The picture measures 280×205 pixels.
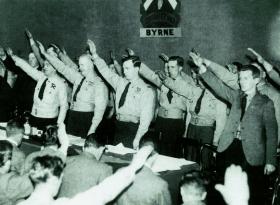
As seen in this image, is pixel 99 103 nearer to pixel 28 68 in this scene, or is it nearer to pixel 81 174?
pixel 28 68

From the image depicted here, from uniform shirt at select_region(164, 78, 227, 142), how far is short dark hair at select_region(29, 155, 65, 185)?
12.0 ft

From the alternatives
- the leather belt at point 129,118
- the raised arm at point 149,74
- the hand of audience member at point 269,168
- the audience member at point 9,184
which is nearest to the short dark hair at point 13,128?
the audience member at point 9,184

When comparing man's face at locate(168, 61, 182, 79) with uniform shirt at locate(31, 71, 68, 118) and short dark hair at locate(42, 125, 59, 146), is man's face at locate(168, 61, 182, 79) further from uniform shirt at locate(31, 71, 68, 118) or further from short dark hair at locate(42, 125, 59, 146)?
short dark hair at locate(42, 125, 59, 146)

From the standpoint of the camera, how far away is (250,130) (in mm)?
3889

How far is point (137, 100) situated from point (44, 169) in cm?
308

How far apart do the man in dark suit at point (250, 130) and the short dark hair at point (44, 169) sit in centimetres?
213

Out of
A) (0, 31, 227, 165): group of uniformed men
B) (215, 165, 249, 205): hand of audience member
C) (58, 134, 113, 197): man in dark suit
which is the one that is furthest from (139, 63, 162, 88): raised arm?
(215, 165, 249, 205): hand of audience member

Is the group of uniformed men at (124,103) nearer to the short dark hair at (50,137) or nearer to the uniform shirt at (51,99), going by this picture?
the uniform shirt at (51,99)

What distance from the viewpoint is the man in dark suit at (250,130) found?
3.77 metres

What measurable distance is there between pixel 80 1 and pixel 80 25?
0.56 m

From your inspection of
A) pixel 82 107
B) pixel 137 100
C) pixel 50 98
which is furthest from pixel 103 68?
pixel 50 98

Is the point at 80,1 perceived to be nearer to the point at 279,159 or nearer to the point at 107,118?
the point at 107,118

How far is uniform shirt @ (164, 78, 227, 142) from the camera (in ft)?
18.6

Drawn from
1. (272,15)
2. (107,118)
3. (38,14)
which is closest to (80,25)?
(38,14)
